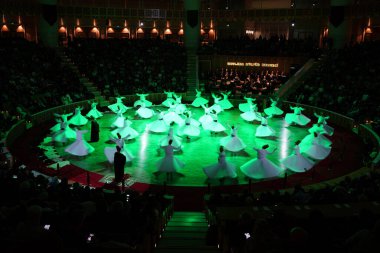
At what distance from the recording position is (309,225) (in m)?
5.42

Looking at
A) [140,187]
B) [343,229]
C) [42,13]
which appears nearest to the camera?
[343,229]

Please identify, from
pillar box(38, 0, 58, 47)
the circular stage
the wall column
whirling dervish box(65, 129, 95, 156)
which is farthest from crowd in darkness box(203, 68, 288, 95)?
whirling dervish box(65, 129, 95, 156)

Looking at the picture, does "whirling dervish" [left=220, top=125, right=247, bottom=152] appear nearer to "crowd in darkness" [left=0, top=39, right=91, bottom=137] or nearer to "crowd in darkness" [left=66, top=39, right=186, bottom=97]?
"crowd in darkness" [left=0, top=39, right=91, bottom=137]

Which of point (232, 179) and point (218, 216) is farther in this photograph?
point (232, 179)

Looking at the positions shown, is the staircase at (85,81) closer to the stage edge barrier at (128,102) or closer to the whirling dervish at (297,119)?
the stage edge barrier at (128,102)

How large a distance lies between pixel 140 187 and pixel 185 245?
5727 millimetres

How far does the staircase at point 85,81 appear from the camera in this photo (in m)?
27.4

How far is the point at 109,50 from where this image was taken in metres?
33.3

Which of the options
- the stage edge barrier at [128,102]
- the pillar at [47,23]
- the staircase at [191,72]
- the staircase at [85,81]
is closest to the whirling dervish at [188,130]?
the stage edge barrier at [128,102]

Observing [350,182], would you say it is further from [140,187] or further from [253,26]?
[253,26]

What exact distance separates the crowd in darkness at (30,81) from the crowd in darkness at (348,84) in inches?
579

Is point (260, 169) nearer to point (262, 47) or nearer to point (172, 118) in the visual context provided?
point (172, 118)

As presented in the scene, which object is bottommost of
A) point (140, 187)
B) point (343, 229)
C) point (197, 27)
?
point (140, 187)

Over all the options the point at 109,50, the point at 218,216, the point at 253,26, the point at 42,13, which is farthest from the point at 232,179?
the point at 253,26
